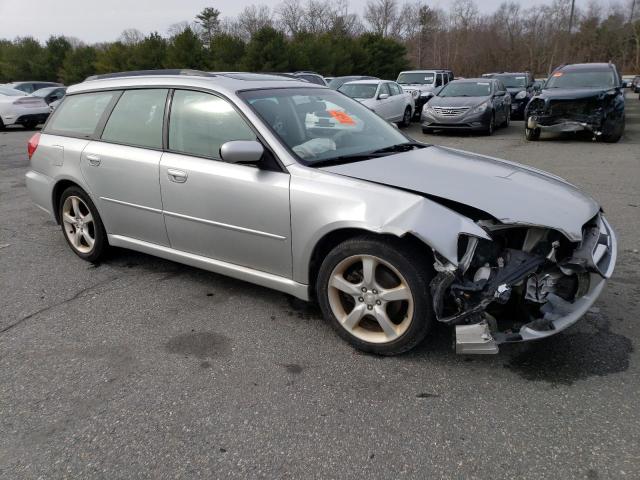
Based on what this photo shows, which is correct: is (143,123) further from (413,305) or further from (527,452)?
(527,452)

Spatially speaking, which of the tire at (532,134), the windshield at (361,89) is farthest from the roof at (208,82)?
the windshield at (361,89)

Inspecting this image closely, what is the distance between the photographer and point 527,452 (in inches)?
90.1

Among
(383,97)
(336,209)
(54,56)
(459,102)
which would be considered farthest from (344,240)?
(54,56)

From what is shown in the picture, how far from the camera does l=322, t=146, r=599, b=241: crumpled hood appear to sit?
113 inches

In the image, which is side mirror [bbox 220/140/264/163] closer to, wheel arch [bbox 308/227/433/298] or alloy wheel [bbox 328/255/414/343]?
wheel arch [bbox 308/227/433/298]

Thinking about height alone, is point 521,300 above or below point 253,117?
below

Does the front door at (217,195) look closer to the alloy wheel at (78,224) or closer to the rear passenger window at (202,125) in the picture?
the rear passenger window at (202,125)

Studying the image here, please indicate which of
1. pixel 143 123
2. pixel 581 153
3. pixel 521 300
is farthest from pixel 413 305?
pixel 581 153

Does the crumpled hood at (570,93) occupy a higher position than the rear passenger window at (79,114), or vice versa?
the rear passenger window at (79,114)

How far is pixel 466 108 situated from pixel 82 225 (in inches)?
428

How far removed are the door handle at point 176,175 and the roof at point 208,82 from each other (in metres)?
0.63

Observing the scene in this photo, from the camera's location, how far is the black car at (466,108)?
524 inches

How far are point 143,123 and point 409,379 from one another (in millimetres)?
2787

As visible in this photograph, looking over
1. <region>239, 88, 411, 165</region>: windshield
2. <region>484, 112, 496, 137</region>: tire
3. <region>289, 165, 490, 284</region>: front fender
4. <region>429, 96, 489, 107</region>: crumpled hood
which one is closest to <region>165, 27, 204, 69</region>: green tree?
<region>429, 96, 489, 107</region>: crumpled hood
